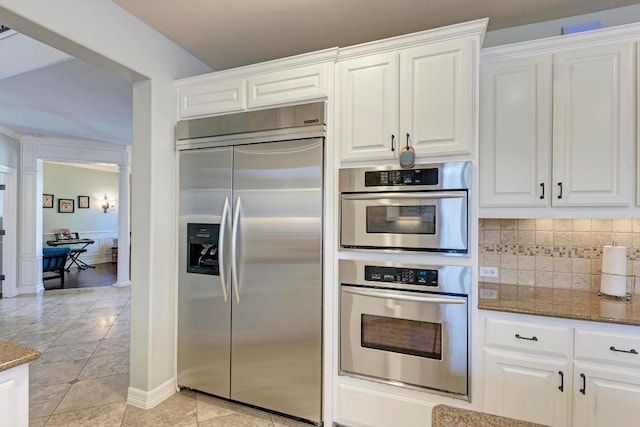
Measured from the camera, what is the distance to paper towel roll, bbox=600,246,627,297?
200cm

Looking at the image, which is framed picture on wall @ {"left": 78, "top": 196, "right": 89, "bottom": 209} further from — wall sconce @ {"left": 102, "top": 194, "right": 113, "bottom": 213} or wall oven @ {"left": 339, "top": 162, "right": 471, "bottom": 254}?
wall oven @ {"left": 339, "top": 162, "right": 471, "bottom": 254}

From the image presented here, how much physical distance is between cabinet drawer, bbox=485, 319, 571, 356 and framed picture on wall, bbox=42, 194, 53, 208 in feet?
32.8

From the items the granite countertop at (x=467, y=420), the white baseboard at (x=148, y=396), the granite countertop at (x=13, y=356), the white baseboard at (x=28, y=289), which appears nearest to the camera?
the granite countertop at (x=467, y=420)

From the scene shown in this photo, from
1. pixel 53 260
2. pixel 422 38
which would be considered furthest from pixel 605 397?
pixel 53 260

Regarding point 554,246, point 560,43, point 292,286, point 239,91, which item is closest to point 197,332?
point 292,286

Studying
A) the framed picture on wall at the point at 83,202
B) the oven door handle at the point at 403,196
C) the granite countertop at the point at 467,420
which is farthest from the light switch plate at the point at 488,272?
the framed picture on wall at the point at 83,202

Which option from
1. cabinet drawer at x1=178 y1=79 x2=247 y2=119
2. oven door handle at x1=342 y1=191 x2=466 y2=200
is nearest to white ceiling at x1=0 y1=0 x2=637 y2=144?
cabinet drawer at x1=178 y1=79 x2=247 y2=119

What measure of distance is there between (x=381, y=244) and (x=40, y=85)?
3.84 meters

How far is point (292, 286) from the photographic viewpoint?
2207 mm

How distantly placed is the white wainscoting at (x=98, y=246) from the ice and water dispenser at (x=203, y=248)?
824 centimetres

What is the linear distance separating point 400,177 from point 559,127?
0.97 metres

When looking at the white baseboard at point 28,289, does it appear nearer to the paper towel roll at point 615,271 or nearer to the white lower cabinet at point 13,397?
the white lower cabinet at point 13,397

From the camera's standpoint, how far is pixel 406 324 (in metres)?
1.98

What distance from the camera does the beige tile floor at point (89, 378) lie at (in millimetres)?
2283
